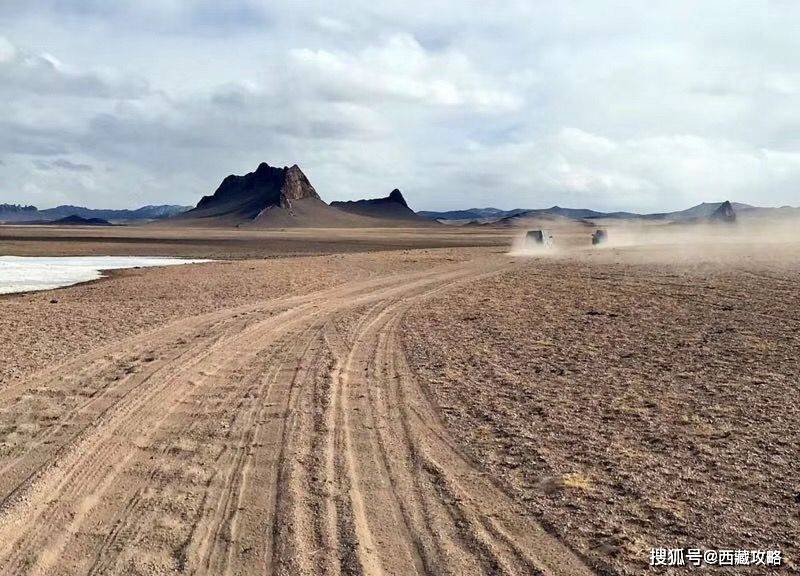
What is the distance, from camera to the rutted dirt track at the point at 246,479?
15.3 ft

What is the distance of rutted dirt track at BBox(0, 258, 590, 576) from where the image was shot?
465 cm

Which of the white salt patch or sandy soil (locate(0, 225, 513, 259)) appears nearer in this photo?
the white salt patch

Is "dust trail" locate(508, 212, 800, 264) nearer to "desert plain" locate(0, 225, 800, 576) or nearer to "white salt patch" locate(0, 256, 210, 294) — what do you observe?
"desert plain" locate(0, 225, 800, 576)

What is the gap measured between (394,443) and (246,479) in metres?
1.64

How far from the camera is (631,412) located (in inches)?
314

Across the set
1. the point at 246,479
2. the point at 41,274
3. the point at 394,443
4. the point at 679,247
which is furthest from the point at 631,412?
the point at 679,247

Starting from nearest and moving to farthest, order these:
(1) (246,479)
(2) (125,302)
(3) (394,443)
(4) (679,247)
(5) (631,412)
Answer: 1. (1) (246,479)
2. (3) (394,443)
3. (5) (631,412)
4. (2) (125,302)
5. (4) (679,247)

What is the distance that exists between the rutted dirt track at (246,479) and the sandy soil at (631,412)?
46 centimetres

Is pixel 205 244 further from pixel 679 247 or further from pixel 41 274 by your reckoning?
pixel 679 247

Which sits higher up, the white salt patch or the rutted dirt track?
the white salt patch

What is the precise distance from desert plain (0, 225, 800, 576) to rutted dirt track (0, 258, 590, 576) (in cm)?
2

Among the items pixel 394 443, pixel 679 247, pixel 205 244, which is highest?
pixel 205 244

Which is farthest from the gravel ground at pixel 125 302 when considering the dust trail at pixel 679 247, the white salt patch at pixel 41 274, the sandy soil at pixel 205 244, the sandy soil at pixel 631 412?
the sandy soil at pixel 205 244

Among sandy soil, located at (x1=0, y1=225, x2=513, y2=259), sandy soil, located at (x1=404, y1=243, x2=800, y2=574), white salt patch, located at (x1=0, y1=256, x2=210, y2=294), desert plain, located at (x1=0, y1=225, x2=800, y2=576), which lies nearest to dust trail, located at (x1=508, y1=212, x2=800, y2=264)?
sandy soil, located at (x1=0, y1=225, x2=513, y2=259)
